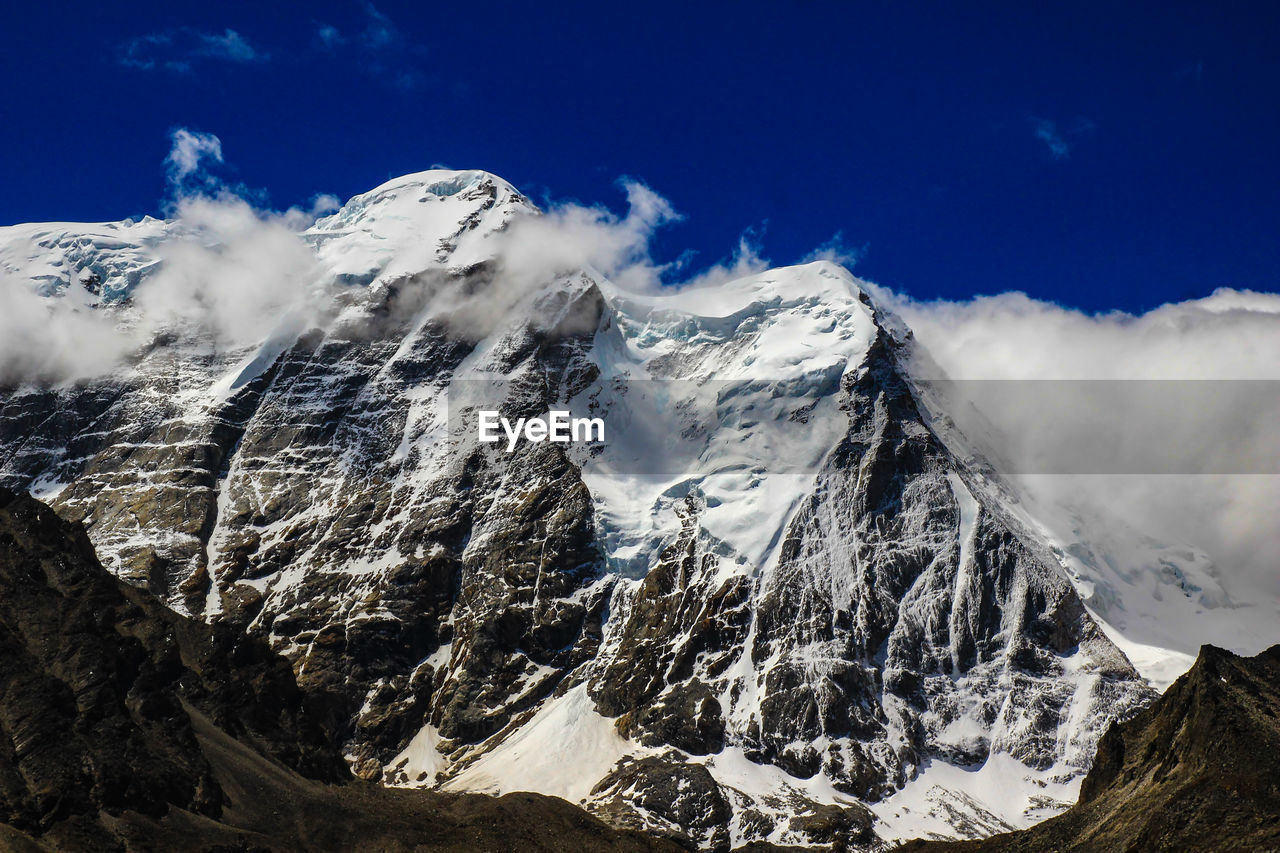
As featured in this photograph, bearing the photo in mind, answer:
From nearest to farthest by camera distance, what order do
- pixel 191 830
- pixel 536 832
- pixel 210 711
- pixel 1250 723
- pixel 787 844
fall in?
pixel 1250 723 < pixel 191 830 < pixel 536 832 < pixel 210 711 < pixel 787 844

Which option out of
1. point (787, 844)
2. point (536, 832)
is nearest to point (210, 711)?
point (536, 832)

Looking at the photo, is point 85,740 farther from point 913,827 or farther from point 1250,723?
point 913,827

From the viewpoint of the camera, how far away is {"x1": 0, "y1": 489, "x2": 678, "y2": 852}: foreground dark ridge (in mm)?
110500

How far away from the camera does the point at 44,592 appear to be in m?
144

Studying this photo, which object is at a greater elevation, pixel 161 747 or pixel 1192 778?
pixel 1192 778

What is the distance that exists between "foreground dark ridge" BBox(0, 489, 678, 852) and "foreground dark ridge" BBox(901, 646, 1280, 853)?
59412 millimetres

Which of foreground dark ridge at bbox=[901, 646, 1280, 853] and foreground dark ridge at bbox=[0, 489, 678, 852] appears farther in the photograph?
foreground dark ridge at bbox=[0, 489, 678, 852]

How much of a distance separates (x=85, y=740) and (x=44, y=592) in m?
33.5

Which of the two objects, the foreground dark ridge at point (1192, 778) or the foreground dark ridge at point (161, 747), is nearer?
the foreground dark ridge at point (1192, 778)

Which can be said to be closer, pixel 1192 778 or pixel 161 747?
pixel 1192 778

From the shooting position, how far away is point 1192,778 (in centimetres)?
9862

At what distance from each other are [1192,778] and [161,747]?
10445 cm

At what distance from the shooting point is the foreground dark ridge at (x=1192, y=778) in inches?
3556

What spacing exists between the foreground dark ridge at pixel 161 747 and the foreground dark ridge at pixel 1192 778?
59.4 meters
